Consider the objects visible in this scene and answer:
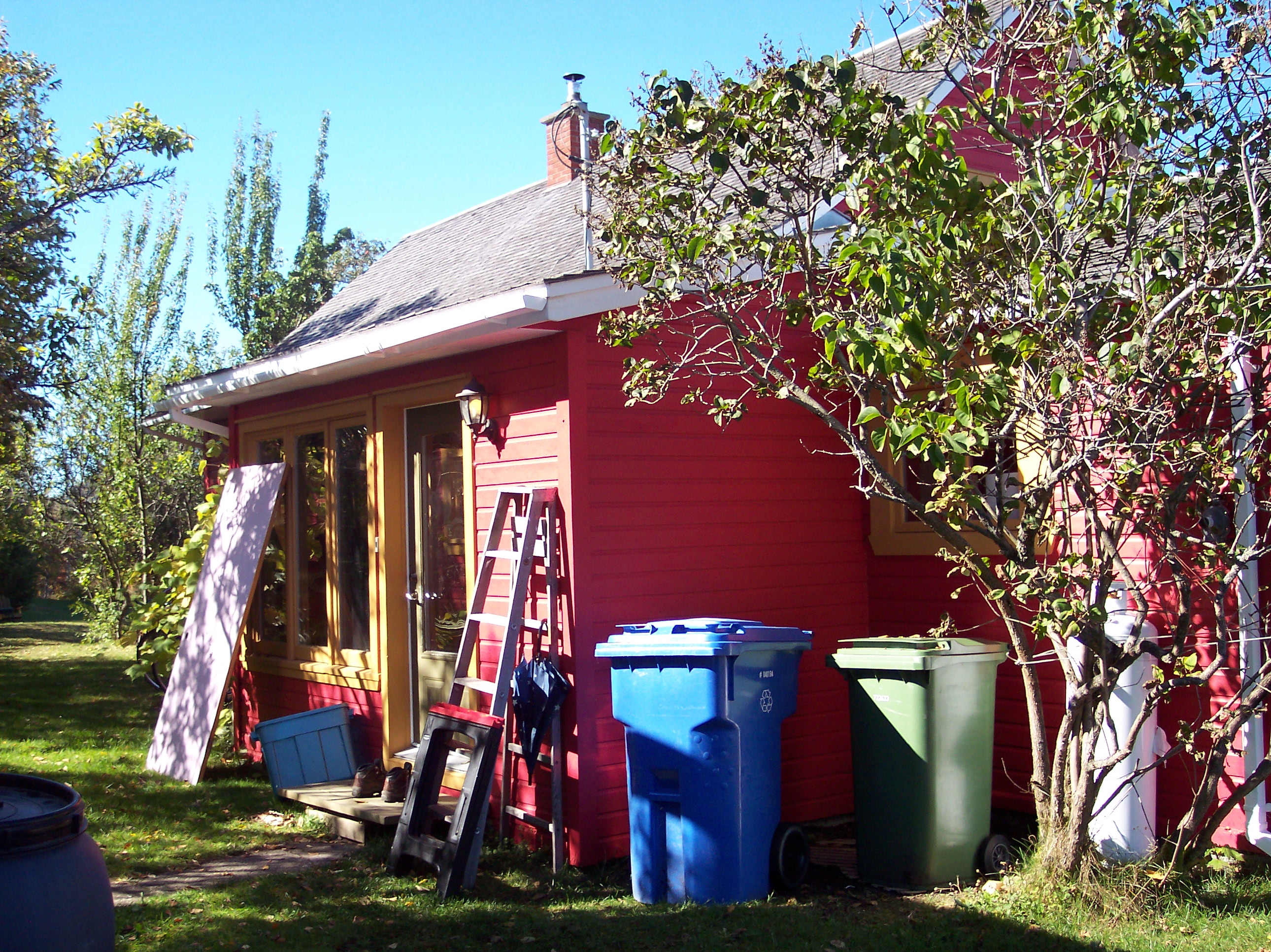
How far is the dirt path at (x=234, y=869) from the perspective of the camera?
5.46m

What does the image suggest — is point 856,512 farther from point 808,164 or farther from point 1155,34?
point 1155,34

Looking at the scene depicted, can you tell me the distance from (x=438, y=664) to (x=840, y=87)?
435 cm

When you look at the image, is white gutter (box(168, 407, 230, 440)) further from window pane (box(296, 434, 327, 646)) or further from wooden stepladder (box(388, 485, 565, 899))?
wooden stepladder (box(388, 485, 565, 899))

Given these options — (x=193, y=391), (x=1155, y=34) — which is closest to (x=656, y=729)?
(x=1155, y=34)

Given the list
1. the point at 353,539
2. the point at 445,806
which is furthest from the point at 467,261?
the point at 445,806

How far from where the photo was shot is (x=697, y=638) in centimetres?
508

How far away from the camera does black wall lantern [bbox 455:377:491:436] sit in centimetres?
642

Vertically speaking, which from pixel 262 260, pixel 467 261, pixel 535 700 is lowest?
pixel 535 700

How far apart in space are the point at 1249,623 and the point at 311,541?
6.23 m

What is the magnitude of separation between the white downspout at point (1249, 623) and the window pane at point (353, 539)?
5278mm

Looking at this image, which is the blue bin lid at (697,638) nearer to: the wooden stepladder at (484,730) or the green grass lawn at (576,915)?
the wooden stepladder at (484,730)

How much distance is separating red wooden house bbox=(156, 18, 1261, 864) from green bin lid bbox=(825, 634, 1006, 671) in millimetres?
1010

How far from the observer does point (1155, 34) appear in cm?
444

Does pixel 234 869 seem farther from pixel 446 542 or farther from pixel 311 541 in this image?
pixel 311 541
